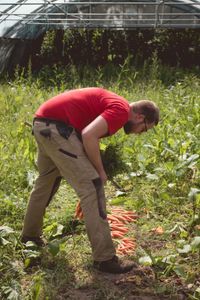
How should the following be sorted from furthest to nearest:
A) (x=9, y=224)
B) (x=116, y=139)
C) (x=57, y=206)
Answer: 1. (x=116, y=139)
2. (x=57, y=206)
3. (x=9, y=224)

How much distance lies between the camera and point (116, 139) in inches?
231

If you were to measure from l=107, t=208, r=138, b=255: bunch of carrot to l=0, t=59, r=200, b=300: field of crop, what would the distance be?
0.21ft

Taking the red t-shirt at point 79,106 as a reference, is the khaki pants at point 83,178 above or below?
below

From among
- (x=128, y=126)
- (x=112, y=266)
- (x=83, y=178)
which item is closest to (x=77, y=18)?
(x=128, y=126)

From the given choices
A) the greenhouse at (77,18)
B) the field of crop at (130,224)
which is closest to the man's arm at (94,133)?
the field of crop at (130,224)

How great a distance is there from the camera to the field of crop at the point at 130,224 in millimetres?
3566

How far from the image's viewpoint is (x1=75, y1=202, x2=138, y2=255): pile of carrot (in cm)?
407

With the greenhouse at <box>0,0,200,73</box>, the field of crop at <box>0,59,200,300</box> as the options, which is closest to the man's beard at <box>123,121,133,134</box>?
the field of crop at <box>0,59,200,300</box>

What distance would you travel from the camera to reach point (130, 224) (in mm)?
4504

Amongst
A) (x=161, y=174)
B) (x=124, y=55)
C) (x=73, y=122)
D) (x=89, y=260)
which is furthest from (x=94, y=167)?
(x=124, y=55)

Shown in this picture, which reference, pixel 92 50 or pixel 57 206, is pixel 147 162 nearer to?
pixel 57 206

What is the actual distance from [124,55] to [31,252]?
305 inches

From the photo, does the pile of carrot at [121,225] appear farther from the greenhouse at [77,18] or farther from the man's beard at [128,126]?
the greenhouse at [77,18]

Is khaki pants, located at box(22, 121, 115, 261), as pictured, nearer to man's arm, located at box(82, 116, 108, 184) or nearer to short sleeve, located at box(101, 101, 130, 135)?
man's arm, located at box(82, 116, 108, 184)
